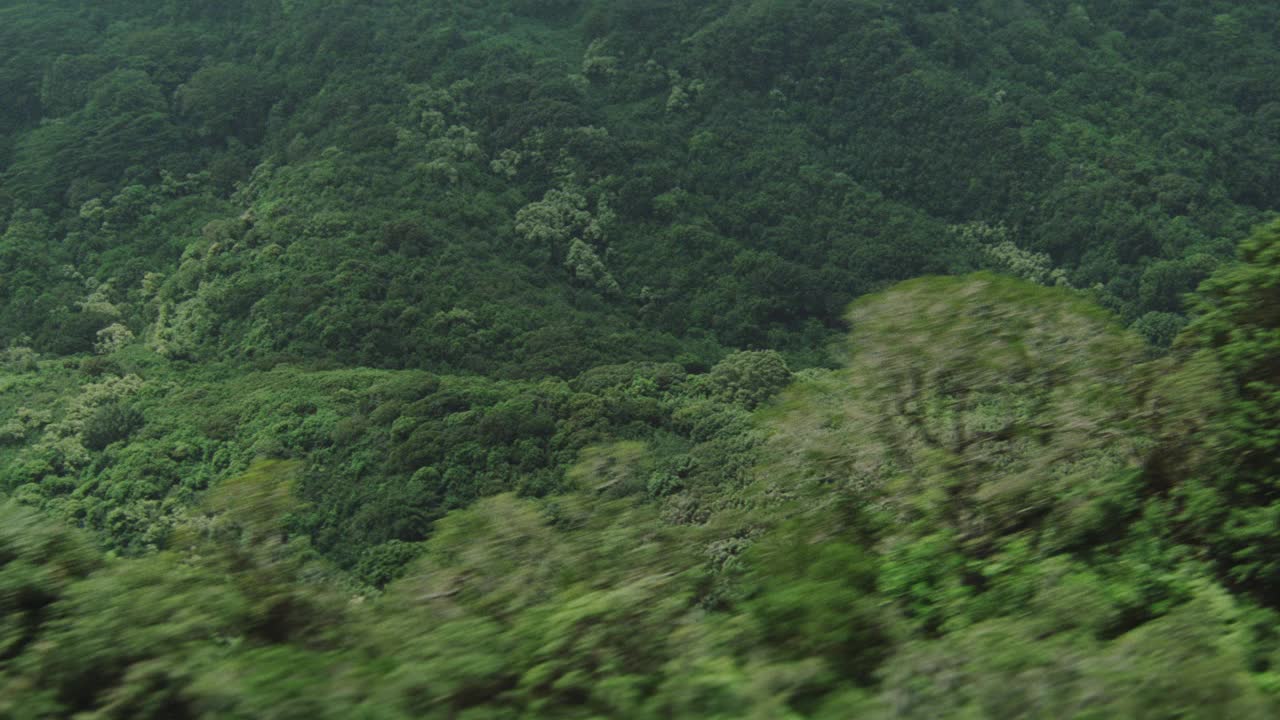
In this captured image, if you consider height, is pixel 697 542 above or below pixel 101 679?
below

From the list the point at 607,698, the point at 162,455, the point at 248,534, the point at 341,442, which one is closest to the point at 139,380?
the point at 162,455

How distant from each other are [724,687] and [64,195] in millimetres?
51852

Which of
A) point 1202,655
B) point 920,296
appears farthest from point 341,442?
point 1202,655

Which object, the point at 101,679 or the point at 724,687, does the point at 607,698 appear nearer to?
the point at 724,687

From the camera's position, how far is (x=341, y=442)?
27953 mm

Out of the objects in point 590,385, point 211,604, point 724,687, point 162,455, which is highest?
point 724,687

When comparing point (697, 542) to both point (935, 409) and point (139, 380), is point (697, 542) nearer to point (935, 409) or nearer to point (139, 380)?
point (935, 409)

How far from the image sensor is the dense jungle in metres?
4.09

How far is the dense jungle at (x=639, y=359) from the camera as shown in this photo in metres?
4.09

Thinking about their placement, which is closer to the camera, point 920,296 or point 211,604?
point 211,604

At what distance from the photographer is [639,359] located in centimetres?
3481

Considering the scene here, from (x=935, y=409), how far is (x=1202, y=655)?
11.9 feet

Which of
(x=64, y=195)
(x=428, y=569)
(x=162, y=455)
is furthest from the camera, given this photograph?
(x=64, y=195)

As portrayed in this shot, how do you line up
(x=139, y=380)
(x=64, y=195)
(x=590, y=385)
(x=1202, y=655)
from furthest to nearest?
(x=64, y=195), (x=139, y=380), (x=590, y=385), (x=1202, y=655)
